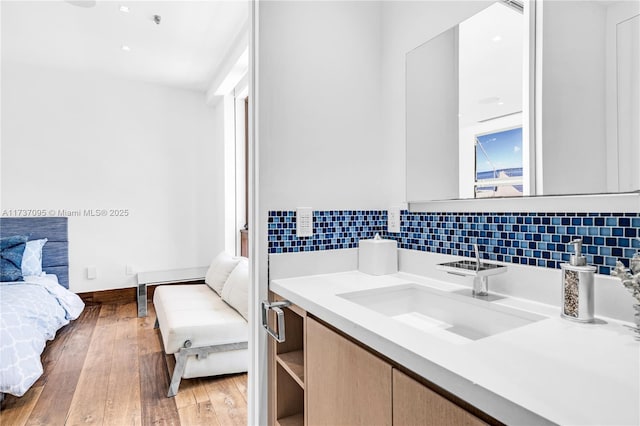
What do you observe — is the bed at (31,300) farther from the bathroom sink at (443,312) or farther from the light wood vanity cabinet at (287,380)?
the bathroom sink at (443,312)

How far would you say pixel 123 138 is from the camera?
13.0 feet

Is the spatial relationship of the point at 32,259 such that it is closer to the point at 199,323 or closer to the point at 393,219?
the point at 199,323

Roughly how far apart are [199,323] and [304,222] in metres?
1.18

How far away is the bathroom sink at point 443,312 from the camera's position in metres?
0.93

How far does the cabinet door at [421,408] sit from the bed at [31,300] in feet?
7.15

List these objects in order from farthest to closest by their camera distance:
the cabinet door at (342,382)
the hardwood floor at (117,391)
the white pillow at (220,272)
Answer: the white pillow at (220,272), the hardwood floor at (117,391), the cabinet door at (342,382)

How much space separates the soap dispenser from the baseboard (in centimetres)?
361

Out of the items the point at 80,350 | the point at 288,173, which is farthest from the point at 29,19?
the point at 288,173

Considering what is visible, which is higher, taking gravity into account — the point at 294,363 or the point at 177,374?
the point at 294,363

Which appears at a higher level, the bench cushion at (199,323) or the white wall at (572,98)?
the white wall at (572,98)

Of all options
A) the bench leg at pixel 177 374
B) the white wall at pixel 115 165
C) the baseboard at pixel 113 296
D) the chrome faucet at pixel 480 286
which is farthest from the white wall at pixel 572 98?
the white wall at pixel 115 165

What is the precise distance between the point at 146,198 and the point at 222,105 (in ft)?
4.54

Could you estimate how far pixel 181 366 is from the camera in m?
2.04

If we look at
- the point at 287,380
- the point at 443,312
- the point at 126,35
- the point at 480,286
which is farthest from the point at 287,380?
the point at 126,35
